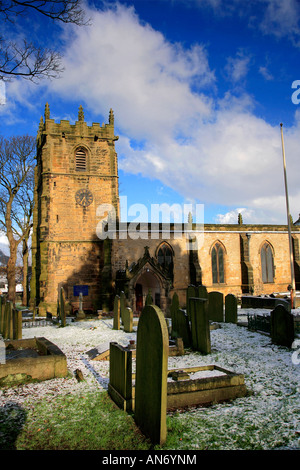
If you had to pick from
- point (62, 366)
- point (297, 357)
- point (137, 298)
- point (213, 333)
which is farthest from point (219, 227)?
point (62, 366)

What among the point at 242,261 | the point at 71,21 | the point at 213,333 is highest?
the point at 71,21

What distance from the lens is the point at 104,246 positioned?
21250 mm

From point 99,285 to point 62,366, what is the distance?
15557mm

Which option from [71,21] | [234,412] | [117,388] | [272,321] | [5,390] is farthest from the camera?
[272,321]

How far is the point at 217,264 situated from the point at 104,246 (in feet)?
30.5

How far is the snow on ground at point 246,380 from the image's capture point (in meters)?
4.60

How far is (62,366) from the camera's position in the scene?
22.9 ft

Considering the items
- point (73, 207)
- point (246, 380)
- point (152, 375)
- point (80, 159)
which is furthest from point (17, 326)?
point (80, 159)

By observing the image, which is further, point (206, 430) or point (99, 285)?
point (99, 285)

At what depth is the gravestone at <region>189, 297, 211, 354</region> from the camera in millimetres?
8805

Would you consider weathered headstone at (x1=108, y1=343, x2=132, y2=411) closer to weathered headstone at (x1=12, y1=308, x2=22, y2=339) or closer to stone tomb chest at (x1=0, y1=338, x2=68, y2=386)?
stone tomb chest at (x1=0, y1=338, x2=68, y2=386)

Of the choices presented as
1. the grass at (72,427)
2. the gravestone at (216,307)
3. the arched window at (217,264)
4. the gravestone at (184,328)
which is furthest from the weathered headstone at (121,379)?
the arched window at (217,264)

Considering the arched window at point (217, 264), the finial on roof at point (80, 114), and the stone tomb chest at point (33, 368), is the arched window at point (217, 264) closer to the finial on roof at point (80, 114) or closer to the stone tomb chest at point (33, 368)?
the finial on roof at point (80, 114)
